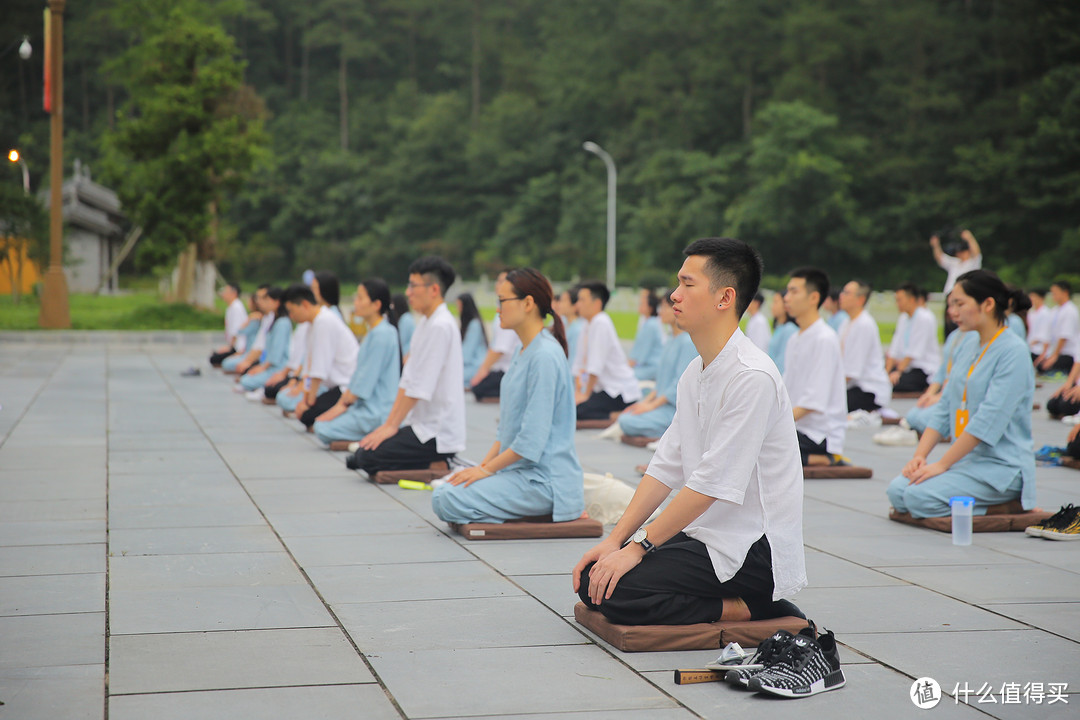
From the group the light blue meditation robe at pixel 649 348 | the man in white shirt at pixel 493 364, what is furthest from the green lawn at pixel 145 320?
the light blue meditation robe at pixel 649 348

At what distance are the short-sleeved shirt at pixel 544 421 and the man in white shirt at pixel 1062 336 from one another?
36.8ft

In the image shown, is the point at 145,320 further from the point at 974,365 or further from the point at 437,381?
the point at 974,365

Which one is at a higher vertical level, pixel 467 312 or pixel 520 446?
pixel 467 312

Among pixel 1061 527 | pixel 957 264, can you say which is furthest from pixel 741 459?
pixel 957 264

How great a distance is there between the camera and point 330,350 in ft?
33.4

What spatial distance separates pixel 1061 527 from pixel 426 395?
12.8 ft

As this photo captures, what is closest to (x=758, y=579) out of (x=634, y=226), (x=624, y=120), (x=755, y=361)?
(x=755, y=361)

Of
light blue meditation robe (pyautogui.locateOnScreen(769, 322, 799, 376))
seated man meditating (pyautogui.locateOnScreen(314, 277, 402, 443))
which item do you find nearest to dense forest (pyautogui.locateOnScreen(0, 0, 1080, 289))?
light blue meditation robe (pyautogui.locateOnScreen(769, 322, 799, 376))

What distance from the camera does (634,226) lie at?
48.2 m

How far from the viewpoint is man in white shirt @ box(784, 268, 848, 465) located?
7.90 m

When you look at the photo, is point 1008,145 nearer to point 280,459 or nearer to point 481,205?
point 481,205

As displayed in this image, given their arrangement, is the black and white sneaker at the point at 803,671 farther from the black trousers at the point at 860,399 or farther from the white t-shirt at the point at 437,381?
the black trousers at the point at 860,399

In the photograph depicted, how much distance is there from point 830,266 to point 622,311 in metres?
11.3

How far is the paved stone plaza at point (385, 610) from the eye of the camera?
346 centimetres
